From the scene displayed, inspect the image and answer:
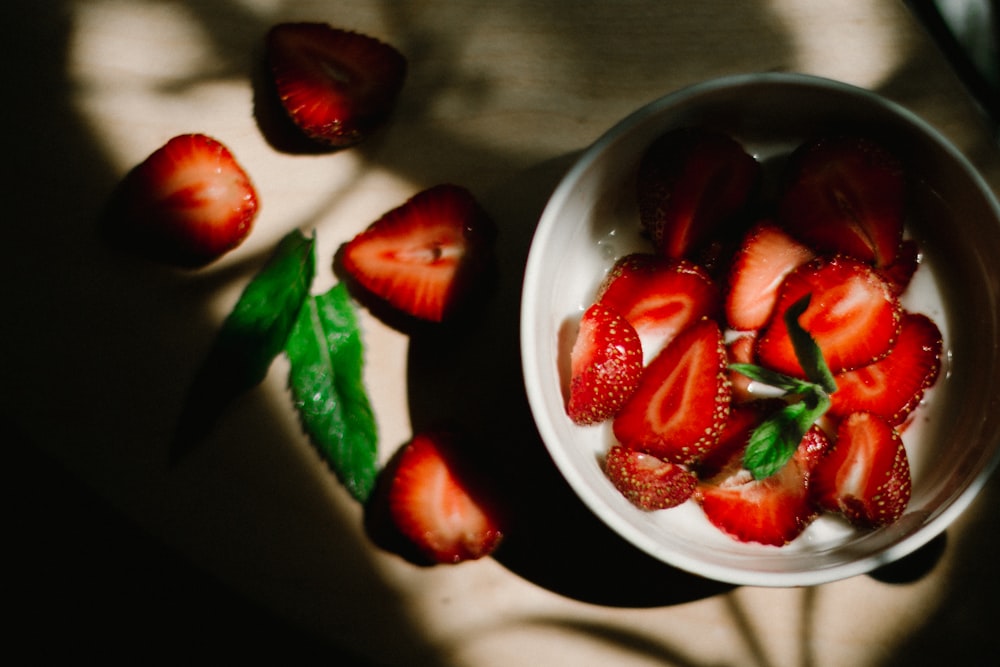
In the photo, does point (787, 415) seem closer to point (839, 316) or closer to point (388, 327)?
point (839, 316)

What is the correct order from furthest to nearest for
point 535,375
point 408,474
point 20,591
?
point 20,591 → point 408,474 → point 535,375

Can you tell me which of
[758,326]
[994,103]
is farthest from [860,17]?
[758,326]

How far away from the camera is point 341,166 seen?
75 centimetres

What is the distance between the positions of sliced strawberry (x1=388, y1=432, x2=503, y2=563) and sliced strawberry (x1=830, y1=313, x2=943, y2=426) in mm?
316

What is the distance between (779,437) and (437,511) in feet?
0.98

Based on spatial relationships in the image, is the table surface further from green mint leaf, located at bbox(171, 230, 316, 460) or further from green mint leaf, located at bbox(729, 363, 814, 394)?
green mint leaf, located at bbox(729, 363, 814, 394)

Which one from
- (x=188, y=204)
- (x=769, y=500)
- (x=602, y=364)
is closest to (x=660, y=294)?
(x=602, y=364)

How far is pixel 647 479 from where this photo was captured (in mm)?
626

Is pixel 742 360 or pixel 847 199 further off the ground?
pixel 847 199

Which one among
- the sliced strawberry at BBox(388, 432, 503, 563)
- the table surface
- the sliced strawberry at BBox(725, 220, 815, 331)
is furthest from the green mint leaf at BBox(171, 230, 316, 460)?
the sliced strawberry at BBox(725, 220, 815, 331)

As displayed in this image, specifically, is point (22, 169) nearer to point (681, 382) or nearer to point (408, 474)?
point (408, 474)

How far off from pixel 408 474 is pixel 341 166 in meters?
0.29

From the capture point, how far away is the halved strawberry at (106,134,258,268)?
747mm

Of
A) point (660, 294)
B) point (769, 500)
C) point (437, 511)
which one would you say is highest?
point (660, 294)
